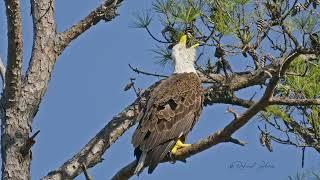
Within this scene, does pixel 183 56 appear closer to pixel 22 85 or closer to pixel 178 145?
pixel 178 145

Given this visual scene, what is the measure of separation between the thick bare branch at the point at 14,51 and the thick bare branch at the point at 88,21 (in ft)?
1.28

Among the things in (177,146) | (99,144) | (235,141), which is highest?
(99,144)

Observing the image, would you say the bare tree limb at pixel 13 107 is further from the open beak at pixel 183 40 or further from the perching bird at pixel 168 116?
the open beak at pixel 183 40

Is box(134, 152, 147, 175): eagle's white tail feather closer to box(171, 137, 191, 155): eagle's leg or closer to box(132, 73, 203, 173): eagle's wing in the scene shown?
box(132, 73, 203, 173): eagle's wing

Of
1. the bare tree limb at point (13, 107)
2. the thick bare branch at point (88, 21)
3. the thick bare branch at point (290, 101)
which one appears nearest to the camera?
the thick bare branch at point (290, 101)

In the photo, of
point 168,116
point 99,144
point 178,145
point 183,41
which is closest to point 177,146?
point 178,145

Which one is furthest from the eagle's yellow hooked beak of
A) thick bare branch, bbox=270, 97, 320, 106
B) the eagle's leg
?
thick bare branch, bbox=270, 97, 320, 106

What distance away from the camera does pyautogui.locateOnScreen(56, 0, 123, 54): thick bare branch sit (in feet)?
12.9

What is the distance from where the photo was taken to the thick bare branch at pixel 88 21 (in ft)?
12.9

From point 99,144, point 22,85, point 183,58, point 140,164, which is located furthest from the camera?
point 99,144

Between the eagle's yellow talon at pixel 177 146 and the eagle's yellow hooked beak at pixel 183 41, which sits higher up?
the eagle's yellow hooked beak at pixel 183 41

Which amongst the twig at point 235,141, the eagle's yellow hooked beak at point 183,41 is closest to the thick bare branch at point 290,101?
the twig at point 235,141

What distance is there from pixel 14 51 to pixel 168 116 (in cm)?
71

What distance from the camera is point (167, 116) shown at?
11.9ft
